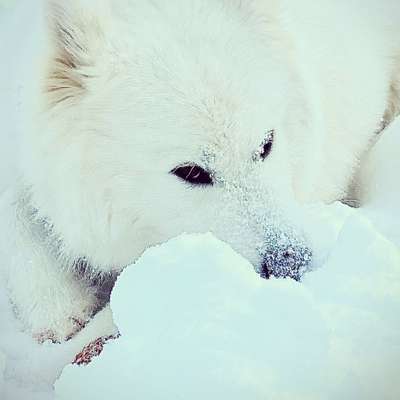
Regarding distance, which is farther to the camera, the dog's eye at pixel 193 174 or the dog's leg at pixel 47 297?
the dog's leg at pixel 47 297

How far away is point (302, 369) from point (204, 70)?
121 centimetres

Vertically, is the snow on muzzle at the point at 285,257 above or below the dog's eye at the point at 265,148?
below

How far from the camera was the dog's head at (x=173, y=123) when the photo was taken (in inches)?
91.6

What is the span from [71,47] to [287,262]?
1033 mm

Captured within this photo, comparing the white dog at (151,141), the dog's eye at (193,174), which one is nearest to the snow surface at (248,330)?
the white dog at (151,141)

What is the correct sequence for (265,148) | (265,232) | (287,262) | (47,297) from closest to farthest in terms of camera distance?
(287,262) → (265,232) → (265,148) → (47,297)

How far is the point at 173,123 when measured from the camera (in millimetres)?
2354

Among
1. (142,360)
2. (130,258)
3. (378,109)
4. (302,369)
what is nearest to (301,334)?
(302,369)

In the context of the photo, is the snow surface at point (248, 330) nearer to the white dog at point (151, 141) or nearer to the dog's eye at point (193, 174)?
the white dog at point (151, 141)

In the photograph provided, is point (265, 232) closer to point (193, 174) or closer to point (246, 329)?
point (193, 174)

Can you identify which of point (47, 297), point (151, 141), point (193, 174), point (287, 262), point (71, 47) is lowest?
point (47, 297)

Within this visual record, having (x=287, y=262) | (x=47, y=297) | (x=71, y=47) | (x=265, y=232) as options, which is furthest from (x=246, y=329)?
(x=47, y=297)

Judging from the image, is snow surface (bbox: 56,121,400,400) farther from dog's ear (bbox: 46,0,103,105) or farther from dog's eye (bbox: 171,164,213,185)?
dog's ear (bbox: 46,0,103,105)

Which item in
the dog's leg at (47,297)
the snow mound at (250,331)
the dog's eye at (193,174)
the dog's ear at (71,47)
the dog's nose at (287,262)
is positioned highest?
the dog's ear at (71,47)
